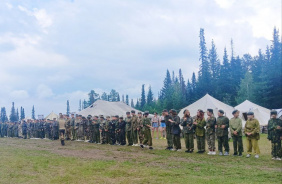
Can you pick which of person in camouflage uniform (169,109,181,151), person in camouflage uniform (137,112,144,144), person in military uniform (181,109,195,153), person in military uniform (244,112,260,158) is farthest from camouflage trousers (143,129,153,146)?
person in military uniform (244,112,260,158)

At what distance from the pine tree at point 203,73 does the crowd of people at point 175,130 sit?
39.7 meters

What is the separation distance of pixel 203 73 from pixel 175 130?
5233 cm

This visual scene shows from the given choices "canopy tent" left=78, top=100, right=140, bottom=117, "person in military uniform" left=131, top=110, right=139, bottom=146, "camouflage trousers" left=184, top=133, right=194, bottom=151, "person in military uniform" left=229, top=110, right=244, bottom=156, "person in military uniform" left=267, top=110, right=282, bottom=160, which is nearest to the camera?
"person in military uniform" left=267, top=110, right=282, bottom=160

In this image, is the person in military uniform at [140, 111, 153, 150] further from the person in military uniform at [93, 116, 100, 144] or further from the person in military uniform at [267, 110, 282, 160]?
the person in military uniform at [267, 110, 282, 160]

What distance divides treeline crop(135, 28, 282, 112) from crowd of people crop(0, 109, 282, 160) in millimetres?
30961

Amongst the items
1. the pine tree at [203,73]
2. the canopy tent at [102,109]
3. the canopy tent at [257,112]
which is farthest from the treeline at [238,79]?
the canopy tent at [102,109]

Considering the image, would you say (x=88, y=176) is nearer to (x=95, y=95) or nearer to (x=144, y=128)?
(x=144, y=128)

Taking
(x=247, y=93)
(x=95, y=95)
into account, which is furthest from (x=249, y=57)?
(x=95, y=95)

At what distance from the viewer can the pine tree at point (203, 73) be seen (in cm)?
6134

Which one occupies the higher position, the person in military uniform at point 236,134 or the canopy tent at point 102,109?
the canopy tent at point 102,109

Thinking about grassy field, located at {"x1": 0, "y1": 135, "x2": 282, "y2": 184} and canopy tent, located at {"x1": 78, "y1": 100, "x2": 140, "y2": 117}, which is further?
canopy tent, located at {"x1": 78, "y1": 100, "x2": 140, "y2": 117}

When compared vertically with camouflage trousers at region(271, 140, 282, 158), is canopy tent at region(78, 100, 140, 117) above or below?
above

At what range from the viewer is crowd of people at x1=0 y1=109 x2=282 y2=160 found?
11398 millimetres

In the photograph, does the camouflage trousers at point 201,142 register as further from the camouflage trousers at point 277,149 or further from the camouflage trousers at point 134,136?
the camouflage trousers at point 134,136
